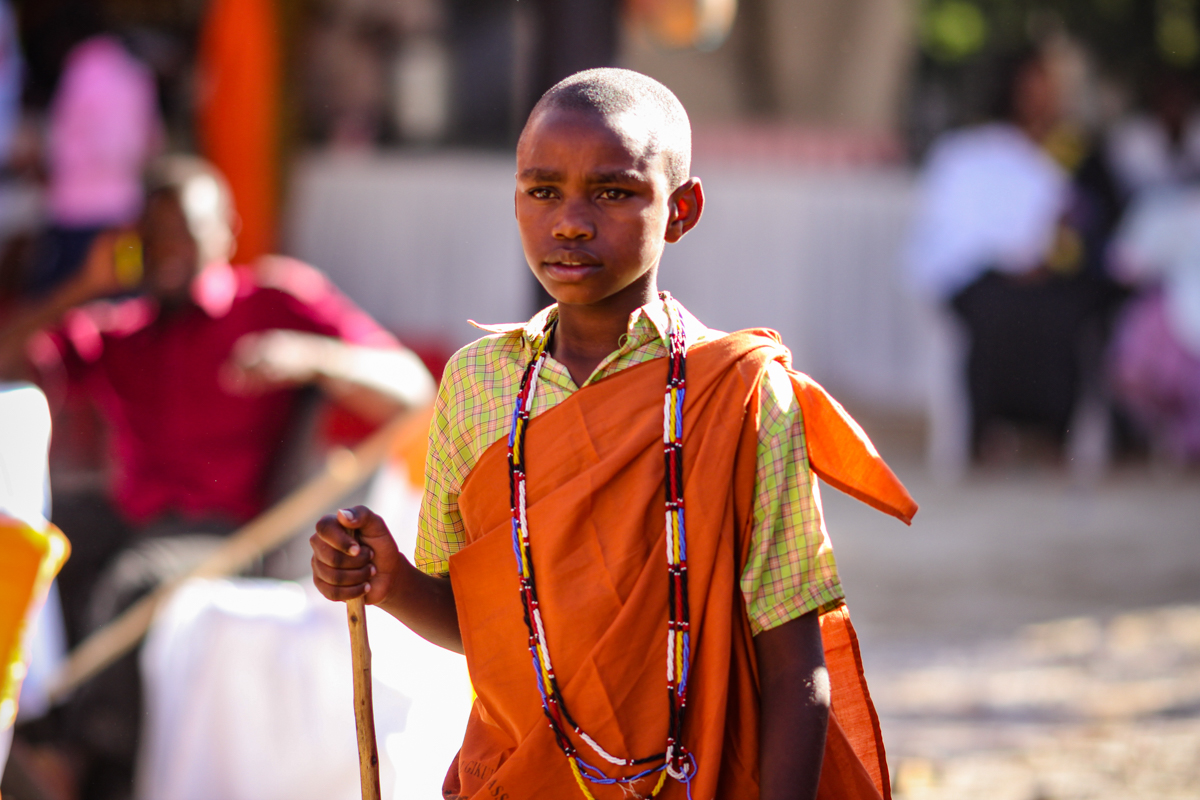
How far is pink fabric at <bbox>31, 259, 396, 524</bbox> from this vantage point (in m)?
3.78

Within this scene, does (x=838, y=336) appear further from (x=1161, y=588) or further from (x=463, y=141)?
(x=1161, y=588)

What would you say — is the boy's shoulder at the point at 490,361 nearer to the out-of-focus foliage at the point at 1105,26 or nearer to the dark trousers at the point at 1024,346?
the dark trousers at the point at 1024,346

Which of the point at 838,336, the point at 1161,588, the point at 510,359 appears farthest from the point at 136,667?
the point at 838,336

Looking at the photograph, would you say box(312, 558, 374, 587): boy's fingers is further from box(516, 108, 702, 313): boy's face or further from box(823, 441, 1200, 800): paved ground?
box(823, 441, 1200, 800): paved ground

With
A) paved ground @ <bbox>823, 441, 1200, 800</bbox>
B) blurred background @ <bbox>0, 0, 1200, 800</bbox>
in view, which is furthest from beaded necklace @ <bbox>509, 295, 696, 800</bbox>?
blurred background @ <bbox>0, 0, 1200, 800</bbox>

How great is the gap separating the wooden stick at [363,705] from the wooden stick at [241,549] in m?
1.45

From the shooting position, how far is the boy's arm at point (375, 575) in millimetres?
1736

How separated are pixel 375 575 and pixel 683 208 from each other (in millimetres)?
630

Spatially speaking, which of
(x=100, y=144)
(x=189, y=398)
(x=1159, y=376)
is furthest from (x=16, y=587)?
(x=1159, y=376)

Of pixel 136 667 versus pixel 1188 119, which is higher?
pixel 1188 119

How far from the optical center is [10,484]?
2.38 meters

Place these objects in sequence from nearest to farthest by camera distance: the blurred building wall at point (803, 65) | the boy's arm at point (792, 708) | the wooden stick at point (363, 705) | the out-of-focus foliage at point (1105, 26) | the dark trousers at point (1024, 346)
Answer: the boy's arm at point (792, 708), the wooden stick at point (363, 705), the dark trousers at point (1024, 346), the blurred building wall at point (803, 65), the out-of-focus foliage at point (1105, 26)

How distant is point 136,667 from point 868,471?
7.55 feet

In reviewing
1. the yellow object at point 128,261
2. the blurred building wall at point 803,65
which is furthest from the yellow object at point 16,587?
the blurred building wall at point 803,65
